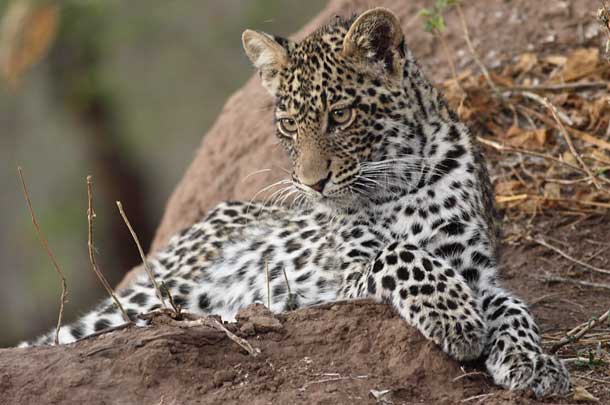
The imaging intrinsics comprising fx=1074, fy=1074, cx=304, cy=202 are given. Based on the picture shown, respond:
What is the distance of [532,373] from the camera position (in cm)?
556

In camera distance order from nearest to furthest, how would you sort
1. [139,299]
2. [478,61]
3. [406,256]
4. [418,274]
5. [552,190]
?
[418,274], [406,256], [139,299], [552,190], [478,61]

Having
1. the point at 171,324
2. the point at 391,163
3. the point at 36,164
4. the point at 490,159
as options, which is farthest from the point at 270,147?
the point at 36,164

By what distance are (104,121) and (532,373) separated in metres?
16.2

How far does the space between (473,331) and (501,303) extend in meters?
0.78

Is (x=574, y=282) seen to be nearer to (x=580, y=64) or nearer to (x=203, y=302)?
(x=203, y=302)

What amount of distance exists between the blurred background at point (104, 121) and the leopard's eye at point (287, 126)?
33.5 feet

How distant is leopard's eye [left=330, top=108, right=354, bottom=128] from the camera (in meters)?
6.59

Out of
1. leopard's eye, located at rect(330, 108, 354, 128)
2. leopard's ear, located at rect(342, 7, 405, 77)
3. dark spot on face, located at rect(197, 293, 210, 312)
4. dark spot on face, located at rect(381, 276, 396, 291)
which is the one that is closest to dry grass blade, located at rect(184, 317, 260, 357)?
dark spot on face, located at rect(381, 276, 396, 291)

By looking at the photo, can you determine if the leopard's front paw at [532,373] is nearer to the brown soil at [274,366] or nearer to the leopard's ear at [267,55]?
the brown soil at [274,366]

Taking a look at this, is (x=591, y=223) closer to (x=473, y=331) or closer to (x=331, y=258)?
(x=331, y=258)

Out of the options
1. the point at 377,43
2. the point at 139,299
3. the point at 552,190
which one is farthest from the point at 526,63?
the point at 139,299

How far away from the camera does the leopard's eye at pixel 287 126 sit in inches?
267

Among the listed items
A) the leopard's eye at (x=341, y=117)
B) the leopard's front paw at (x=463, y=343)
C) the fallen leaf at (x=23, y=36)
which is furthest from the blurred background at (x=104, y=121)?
the leopard's front paw at (x=463, y=343)

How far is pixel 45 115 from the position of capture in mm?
22109
